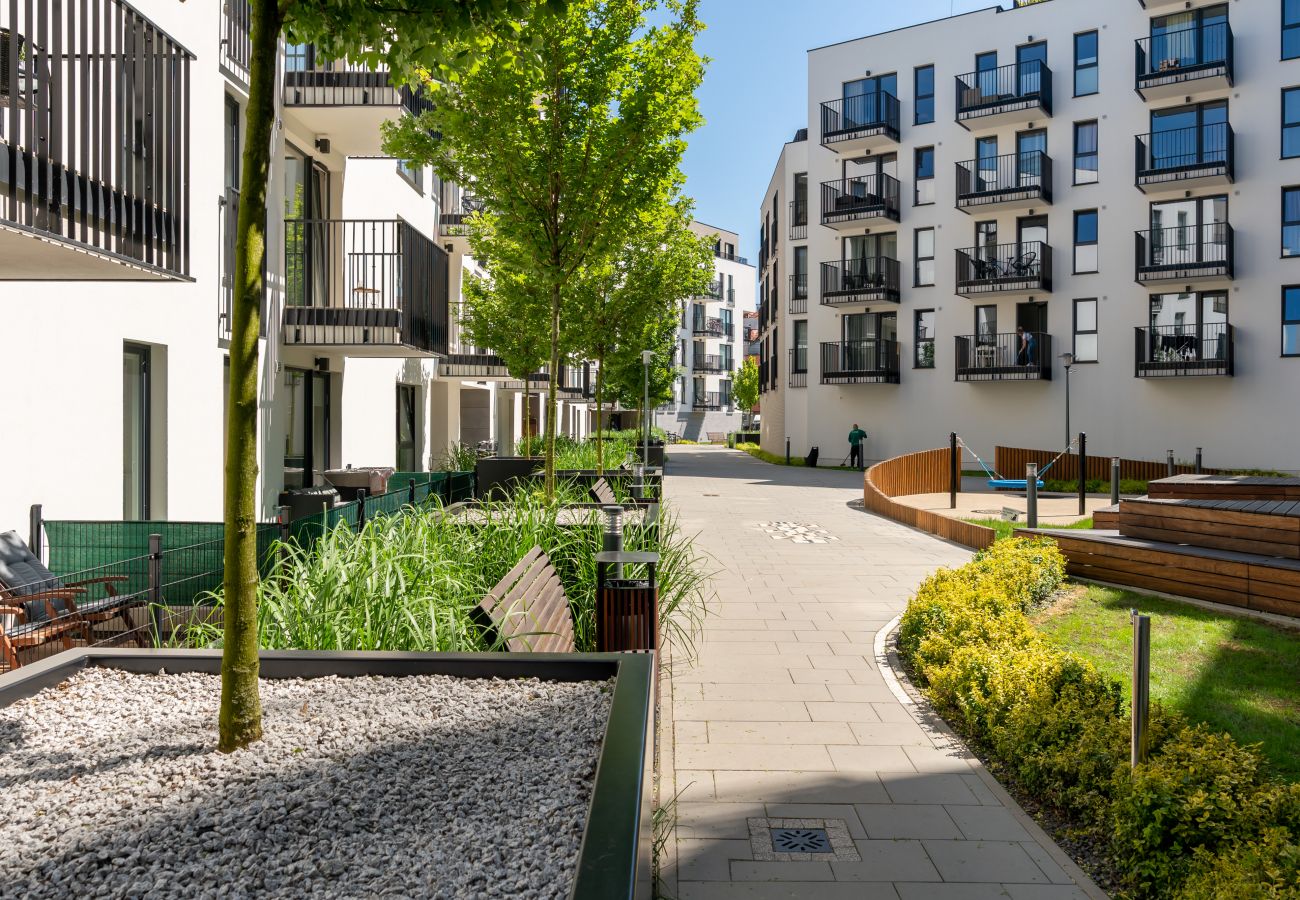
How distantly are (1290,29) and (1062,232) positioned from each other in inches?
316

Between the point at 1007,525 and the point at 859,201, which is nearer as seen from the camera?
the point at 1007,525

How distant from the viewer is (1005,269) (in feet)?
107

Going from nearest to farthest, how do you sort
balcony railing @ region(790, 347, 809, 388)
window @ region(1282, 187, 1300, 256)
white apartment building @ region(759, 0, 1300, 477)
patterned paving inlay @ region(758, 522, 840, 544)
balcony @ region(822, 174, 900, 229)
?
patterned paving inlay @ region(758, 522, 840, 544) → window @ region(1282, 187, 1300, 256) → white apartment building @ region(759, 0, 1300, 477) → balcony @ region(822, 174, 900, 229) → balcony railing @ region(790, 347, 809, 388)

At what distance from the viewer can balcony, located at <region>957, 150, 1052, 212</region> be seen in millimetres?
31609

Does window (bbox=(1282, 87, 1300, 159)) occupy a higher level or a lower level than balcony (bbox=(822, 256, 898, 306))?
higher

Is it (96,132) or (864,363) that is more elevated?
(864,363)

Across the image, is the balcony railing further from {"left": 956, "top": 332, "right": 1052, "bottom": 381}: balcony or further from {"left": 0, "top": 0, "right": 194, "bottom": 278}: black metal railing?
{"left": 0, "top": 0, "right": 194, "bottom": 278}: black metal railing

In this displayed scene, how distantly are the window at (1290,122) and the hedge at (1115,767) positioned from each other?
27.9m

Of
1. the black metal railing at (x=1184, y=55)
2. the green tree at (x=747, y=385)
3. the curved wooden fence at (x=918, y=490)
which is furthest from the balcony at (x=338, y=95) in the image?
the green tree at (x=747, y=385)

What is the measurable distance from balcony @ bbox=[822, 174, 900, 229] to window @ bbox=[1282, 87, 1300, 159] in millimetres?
11968

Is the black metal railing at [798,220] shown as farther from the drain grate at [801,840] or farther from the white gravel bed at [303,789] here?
the white gravel bed at [303,789]

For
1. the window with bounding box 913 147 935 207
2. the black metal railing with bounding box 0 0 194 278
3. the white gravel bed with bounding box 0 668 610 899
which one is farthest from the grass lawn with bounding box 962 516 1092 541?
the window with bounding box 913 147 935 207

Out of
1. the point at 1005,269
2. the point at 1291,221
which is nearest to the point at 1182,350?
the point at 1291,221

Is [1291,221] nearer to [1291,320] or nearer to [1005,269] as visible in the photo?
[1291,320]
